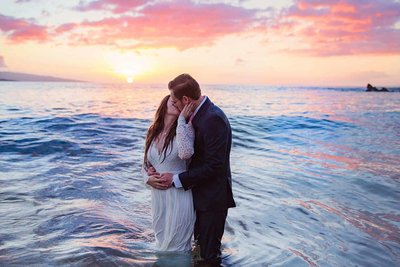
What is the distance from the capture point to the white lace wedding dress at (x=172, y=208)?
156 inches

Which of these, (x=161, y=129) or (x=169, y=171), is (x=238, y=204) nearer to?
(x=169, y=171)

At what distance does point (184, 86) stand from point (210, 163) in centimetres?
82

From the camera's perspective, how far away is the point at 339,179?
9.59 metres

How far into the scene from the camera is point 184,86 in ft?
11.8

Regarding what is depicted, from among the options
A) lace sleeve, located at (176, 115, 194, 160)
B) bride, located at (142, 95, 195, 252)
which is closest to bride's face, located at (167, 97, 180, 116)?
bride, located at (142, 95, 195, 252)

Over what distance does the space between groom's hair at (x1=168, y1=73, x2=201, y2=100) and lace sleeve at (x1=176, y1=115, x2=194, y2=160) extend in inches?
10.6

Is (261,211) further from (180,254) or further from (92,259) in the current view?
(92,259)

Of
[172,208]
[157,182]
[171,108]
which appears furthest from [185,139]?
[172,208]

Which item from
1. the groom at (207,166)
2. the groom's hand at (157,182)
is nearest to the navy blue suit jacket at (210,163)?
the groom at (207,166)

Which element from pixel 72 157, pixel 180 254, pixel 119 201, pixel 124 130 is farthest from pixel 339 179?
pixel 124 130

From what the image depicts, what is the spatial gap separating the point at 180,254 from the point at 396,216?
15.4 feet

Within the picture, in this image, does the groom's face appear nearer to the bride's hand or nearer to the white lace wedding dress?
the bride's hand

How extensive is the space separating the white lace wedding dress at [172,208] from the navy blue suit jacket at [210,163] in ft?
0.45

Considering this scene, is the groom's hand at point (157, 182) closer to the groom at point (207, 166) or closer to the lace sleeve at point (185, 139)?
the groom at point (207, 166)
